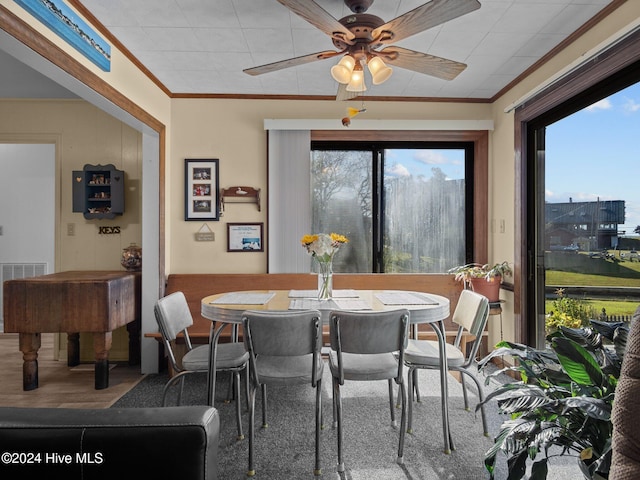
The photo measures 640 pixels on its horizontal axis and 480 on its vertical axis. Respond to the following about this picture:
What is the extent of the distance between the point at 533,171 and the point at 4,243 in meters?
6.31

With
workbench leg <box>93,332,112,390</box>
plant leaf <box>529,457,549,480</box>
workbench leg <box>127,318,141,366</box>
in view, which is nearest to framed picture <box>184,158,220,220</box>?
workbench leg <box>127,318,141,366</box>

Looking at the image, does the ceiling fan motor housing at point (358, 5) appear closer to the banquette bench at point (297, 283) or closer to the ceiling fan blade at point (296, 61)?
the ceiling fan blade at point (296, 61)

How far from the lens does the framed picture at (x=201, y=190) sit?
4.02 metres

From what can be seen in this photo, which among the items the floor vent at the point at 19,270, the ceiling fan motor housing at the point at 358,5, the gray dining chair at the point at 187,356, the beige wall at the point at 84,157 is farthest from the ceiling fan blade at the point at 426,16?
the floor vent at the point at 19,270

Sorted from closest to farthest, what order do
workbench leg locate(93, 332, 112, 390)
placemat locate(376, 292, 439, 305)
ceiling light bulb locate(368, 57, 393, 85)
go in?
ceiling light bulb locate(368, 57, 393, 85)
placemat locate(376, 292, 439, 305)
workbench leg locate(93, 332, 112, 390)

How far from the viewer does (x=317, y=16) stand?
191 cm

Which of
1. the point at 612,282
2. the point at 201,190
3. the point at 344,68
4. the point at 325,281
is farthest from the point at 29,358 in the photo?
the point at 612,282

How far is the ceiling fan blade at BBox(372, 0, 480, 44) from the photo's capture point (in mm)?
1740

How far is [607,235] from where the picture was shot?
268 cm

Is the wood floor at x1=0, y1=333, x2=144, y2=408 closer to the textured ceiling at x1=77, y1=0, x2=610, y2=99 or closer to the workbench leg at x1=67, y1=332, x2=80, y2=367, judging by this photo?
the workbench leg at x1=67, y1=332, x2=80, y2=367

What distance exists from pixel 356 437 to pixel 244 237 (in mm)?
2231

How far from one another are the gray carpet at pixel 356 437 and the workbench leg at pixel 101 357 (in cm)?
28

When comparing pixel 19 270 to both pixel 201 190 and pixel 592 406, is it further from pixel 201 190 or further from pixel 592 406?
pixel 592 406

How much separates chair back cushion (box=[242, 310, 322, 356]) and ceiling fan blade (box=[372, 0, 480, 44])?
4.85ft
